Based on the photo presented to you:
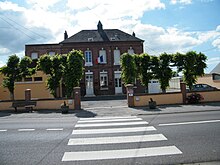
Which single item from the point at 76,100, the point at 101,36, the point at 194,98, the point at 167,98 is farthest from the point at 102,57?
the point at 194,98

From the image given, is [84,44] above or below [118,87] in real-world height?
above

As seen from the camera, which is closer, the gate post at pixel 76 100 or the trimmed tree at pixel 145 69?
the gate post at pixel 76 100

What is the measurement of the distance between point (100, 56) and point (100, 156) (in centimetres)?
2433

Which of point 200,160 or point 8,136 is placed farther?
point 8,136

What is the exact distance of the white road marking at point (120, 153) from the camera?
205 inches

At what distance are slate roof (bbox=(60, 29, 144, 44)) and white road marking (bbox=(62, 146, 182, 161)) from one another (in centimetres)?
2507

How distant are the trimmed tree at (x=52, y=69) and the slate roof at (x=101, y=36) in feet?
36.9

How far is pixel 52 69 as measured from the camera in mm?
18203

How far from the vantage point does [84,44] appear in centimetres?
2928

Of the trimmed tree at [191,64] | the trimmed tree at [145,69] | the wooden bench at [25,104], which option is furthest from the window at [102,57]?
the wooden bench at [25,104]

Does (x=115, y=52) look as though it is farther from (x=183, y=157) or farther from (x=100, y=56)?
(x=183, y=157)

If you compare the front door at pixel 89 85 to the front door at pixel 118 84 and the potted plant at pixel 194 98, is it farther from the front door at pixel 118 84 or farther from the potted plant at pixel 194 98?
the potted plant at pixel 194 98

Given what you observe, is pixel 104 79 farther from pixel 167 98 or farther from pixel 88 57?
pixel 167 98

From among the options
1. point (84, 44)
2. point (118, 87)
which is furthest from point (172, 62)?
point (84, 44)
